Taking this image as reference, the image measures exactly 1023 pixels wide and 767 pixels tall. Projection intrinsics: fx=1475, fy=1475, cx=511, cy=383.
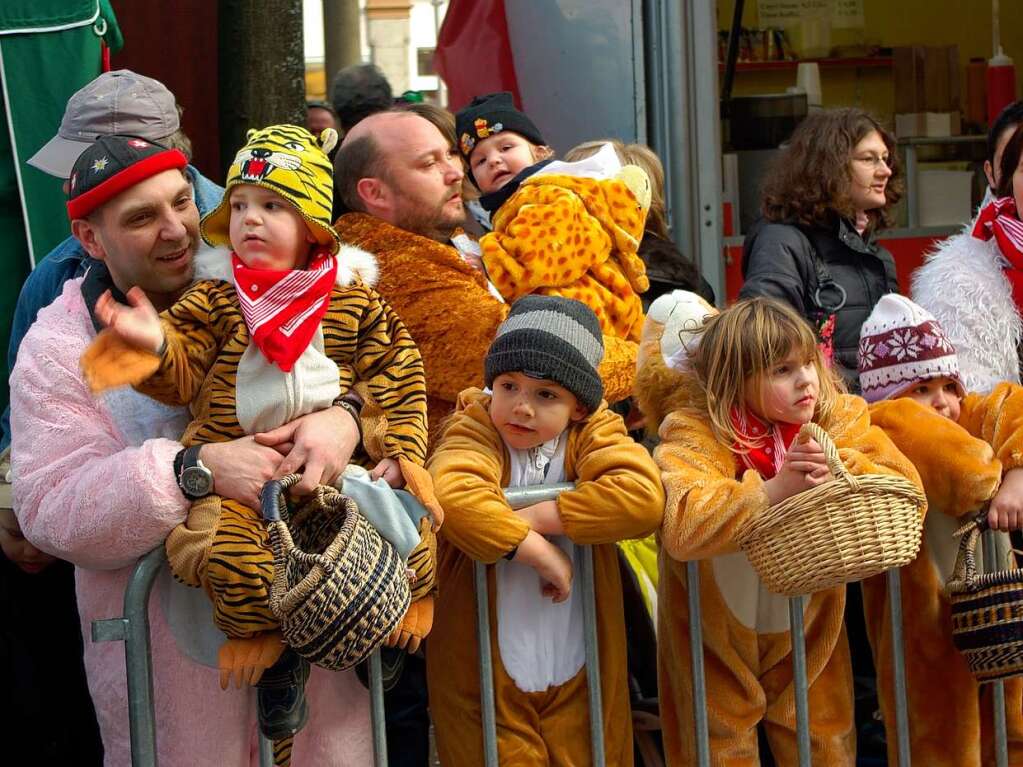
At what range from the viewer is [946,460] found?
3.59 meters

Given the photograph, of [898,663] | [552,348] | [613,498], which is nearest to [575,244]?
[552,348]

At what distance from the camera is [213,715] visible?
3.20 meters

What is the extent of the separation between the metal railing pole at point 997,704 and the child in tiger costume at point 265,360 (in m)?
1.46

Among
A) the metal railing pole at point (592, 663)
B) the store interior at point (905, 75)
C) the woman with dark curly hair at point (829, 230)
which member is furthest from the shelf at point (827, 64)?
the metal railing pole at point (592, 663)

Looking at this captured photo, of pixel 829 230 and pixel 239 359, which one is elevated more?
pixel 829 230

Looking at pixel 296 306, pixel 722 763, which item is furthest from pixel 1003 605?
pixel 296 306

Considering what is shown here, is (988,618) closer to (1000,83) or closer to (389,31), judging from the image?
(1000,83)

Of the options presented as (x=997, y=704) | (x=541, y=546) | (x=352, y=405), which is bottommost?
(x=997, y=704)

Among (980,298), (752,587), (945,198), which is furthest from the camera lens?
(945,198)

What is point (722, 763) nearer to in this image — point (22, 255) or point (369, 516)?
point (369, 516)

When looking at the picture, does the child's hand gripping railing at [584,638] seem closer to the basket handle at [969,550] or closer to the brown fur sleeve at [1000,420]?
the basket handle at [969,550]

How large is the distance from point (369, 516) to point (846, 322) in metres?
2.39

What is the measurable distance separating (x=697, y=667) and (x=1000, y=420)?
105 cm

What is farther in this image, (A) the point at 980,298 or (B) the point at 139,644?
(A) the point at 980,298
